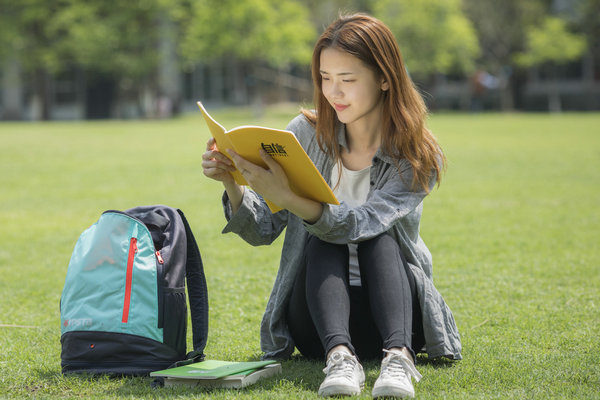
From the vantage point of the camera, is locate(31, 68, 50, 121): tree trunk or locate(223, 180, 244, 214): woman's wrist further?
locate(31, 68, 50, 121): tree trunk

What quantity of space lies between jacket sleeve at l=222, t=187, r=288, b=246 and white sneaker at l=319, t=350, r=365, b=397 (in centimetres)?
59

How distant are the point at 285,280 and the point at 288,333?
25cm

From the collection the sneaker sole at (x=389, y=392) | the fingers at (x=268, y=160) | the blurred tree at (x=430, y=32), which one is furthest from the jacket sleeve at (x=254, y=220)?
the blurred tree at (x=430, y=32)

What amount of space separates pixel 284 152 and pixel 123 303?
35.0 inches

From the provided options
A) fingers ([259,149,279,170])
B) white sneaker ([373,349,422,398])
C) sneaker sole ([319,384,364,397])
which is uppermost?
fingers ([259,149,279,170])

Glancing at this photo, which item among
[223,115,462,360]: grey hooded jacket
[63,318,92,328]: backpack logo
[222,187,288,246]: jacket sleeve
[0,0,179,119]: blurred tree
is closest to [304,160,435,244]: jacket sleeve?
[223,115,462,360]: grey hooded jacket

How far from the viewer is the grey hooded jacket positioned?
2930 millimetres

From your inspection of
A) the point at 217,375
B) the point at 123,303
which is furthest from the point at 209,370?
the point at 123,303

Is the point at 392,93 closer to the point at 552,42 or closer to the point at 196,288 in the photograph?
the point at 196,288

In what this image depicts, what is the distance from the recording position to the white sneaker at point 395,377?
262 centimetres

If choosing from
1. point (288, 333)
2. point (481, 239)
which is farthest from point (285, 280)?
point (481, 239)

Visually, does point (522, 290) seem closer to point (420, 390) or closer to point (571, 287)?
point (571, 287)

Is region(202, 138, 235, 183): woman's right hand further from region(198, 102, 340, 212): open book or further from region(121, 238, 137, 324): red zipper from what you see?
region(121, 238, 137, 324): red zipper

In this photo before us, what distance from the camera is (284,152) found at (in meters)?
2.62
